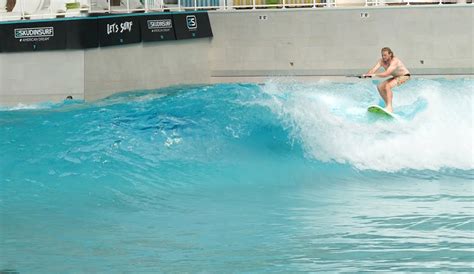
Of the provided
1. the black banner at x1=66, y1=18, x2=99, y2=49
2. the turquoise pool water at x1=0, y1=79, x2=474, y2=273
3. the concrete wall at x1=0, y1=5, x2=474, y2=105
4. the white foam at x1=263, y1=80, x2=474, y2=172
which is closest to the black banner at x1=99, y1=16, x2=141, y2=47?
the black banner at x1=66, y1=18, x2=99, y2=49

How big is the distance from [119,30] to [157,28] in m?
2.23

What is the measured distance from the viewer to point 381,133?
1925 cm

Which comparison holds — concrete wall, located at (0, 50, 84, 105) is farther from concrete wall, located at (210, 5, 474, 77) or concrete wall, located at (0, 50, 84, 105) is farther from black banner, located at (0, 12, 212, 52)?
concrete wall, located at (210, 5, 474, 77)

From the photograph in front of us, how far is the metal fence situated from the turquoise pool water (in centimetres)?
224

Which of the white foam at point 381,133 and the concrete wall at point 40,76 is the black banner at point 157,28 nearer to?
the concrete wall at point 40,76

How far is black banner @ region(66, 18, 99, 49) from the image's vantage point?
25.2 m

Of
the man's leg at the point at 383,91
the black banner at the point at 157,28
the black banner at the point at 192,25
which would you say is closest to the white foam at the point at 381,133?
the man's leg at the point at 383,91

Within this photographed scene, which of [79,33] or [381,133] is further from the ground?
[79,33]

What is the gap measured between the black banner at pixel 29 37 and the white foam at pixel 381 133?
5983 mm

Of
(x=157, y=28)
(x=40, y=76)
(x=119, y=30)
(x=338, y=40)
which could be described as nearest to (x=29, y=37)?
(x=40, y=76)

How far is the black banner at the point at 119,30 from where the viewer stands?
26.2 metres

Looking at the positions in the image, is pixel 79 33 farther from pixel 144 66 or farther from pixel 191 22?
pixel 191 22

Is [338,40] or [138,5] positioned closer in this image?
[138,5]

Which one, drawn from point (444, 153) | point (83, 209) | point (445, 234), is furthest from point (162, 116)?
point (445, 234)
